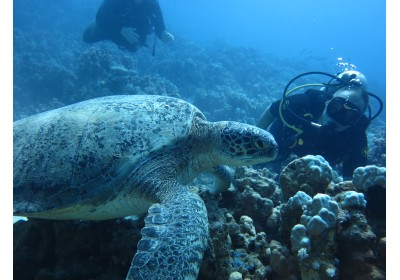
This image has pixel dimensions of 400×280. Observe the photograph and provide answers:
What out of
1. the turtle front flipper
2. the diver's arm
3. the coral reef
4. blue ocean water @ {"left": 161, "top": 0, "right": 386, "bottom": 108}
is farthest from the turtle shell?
blue ocean water @ {"left": 161, "top": 0, "right": 386, "bottom": 108}

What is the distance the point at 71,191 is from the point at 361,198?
2196 mm

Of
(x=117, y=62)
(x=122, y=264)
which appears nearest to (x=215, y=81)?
(x=117, y=62)

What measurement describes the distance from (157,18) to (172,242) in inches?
401

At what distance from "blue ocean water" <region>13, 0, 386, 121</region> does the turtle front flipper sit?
8831mm

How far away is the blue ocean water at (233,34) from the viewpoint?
13339 mm

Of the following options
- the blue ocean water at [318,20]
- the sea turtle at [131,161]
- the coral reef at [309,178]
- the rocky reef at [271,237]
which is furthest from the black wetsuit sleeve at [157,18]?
the blue ocean water at [318,20]

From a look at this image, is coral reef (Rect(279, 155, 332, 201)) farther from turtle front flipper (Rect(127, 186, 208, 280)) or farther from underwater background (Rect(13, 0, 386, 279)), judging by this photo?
turtle front flipper (Rect(127, 186, 208, 280))

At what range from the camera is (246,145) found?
8.57ft

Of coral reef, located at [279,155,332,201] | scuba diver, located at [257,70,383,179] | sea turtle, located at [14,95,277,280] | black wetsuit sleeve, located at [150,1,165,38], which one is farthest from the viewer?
black wetsuit sleeve, located at [150,1,165,38]

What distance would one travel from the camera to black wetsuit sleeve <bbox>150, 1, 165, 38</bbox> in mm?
9773

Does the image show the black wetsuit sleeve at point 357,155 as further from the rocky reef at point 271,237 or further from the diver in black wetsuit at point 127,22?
the diver in black wetsuit at point 127,22

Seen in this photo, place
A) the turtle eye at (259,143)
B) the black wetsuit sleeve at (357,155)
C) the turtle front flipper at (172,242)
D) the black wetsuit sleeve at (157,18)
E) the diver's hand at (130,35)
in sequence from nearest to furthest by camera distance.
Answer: the turtle front flipper at (172,242), the turtle eye at (259,143), the black wetsuit sleeve at (357,155), the diver's hand at (130,35), the black wetsuit sleeve at (157,18)

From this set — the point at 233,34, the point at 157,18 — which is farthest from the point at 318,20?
the point at 157,18

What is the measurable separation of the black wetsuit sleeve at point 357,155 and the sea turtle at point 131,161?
2665mm
